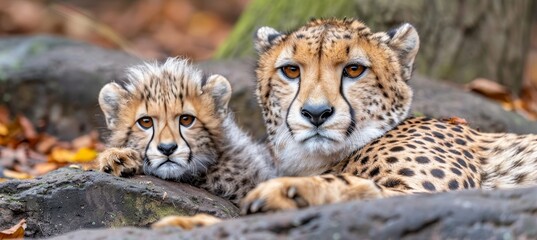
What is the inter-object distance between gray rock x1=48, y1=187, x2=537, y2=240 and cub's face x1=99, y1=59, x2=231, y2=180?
6.08 ft

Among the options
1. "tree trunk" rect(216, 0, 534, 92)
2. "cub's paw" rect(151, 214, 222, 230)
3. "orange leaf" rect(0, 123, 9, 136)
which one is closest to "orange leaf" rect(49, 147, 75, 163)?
"orange leaf" rect(0, 123, 9, 136)

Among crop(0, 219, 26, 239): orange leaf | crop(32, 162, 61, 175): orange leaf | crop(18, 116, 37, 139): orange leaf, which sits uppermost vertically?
crop(18, 116, 37, 139): orange leaf

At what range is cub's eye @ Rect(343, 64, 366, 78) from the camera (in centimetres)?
526

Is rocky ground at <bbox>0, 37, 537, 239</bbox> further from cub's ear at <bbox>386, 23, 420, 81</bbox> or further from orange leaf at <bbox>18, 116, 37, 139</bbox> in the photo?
cub's ear at <bbox>386, 23, 420, 81</bbox>

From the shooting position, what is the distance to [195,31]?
17.8m

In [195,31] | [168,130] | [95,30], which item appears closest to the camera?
[168,130]

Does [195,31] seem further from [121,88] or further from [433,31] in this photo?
[121,88]

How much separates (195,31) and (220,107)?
39.3 feet

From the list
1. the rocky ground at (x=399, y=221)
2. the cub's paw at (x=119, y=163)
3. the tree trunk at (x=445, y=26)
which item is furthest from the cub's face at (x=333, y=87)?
the tree trunk at (x=445, y=26)

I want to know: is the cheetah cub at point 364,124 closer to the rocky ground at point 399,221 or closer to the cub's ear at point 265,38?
the cub's ear at point 265,38

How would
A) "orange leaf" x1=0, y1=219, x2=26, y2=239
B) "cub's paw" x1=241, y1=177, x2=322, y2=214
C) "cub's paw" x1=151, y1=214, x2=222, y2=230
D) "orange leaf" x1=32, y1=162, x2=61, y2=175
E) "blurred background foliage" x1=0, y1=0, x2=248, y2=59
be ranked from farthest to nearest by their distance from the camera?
"blurred background foliage" x1=0, y1=0, x2=248, y2=59
"orange leaf" x1=32, y1=162, x2=61, y2=175
"orange leaf" x1=0, y1=219, x2=26, y2=239
"cub's paw" x1=151, y1=214, x2=222, y2=230
"cub's paw" x1=241, y1=177, x2=322, y2=214

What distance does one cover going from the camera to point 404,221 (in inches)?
137

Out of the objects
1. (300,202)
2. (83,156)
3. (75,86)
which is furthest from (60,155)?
(300,202)

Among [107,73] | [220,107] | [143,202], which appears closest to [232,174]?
[220,107]
